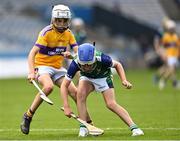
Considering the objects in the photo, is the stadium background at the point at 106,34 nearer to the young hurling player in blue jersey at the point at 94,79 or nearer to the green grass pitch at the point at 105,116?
the green grass pitch at the point at 105,116

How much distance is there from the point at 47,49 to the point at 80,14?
27.8m

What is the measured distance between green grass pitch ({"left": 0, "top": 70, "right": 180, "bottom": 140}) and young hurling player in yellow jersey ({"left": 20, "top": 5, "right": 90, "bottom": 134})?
66cm

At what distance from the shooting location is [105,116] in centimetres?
1725

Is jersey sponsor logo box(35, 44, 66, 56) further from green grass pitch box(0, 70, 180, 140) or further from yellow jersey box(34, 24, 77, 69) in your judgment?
green grass pitch box(0, 70, 180, 140)

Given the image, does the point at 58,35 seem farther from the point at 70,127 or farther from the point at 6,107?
the point at 6,107

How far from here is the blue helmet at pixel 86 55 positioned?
1241 centimetres

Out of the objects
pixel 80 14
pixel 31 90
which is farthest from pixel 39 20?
pixel 31 90

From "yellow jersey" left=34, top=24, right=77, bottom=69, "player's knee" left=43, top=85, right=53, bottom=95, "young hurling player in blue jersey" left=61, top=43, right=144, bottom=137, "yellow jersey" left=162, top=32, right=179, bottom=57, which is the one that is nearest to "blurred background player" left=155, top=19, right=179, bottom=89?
"yellow jersey" left=162, top=32, right=179, bottom=57

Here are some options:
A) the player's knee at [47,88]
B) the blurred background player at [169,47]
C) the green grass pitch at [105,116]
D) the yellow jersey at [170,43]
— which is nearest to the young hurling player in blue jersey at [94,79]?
the green grass pitch at [105,116]

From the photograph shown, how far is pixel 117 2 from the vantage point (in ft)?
140

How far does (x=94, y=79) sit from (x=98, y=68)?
0.28 meters

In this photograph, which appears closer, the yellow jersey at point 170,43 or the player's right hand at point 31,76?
the player's right hand at point 31,76

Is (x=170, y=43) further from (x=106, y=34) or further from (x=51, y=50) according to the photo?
(x=106, y=34)

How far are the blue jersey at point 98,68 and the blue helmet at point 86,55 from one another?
0.19m
